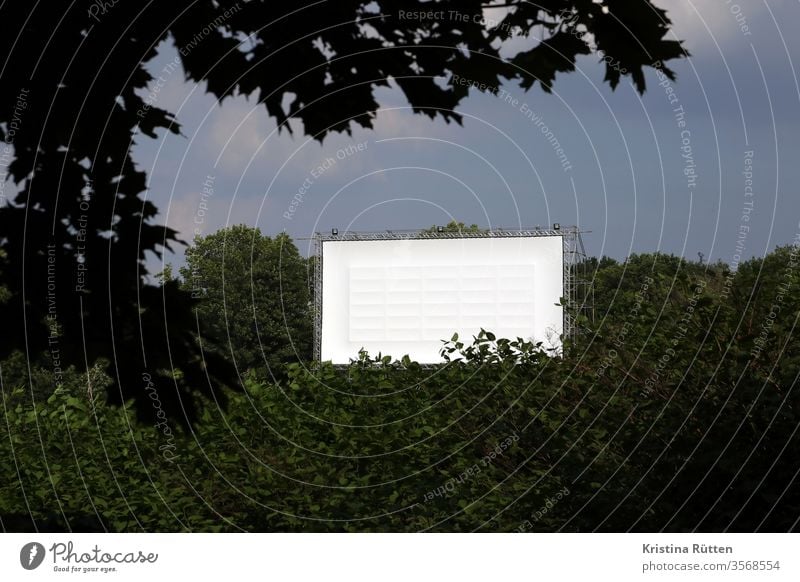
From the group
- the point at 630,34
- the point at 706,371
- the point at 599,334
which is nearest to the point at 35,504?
the point at 599,334

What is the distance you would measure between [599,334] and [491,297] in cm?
1117

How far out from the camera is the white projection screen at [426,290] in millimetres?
16531

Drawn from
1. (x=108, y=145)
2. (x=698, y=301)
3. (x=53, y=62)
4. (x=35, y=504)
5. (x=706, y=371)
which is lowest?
(x=35, y=504)

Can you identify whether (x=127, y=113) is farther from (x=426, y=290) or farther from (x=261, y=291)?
(x=261, y=291)

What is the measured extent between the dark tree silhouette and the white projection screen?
10869 mm

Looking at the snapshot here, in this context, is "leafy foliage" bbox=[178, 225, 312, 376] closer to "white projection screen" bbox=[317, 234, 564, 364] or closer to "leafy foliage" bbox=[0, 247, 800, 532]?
"white projection screen" bbox=[317, 234, 564, 364]

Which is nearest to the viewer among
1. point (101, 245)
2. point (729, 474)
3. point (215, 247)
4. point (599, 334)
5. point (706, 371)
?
point (101, 245)

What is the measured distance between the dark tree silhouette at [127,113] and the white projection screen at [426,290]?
35.7 ft

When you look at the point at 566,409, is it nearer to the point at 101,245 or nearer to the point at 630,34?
the point at 630,34

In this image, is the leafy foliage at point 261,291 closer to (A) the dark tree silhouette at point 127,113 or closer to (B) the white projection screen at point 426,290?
(B) the white projection screen at point 426,290

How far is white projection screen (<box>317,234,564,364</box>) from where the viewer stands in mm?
16531

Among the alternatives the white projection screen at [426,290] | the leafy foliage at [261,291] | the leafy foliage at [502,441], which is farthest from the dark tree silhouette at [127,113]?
the leafy foliage at [261,291]

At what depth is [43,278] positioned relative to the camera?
4.79m

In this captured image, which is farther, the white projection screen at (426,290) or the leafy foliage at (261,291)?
the leafy foliage at (261,291)
